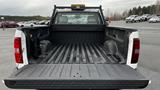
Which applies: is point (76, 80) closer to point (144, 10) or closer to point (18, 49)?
point (18, 49)

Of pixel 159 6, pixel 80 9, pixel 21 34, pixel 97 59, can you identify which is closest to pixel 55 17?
pixel 80 9

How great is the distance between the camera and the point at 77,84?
3.38 m

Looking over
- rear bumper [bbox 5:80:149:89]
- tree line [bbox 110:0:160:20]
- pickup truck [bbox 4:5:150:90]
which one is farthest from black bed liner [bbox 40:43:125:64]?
tree line [bbox 110:0:160:20]

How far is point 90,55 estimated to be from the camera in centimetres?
535

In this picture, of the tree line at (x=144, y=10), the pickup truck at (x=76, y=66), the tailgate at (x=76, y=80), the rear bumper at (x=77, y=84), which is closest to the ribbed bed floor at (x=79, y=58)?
the pickup truck at (x=76, y=66)

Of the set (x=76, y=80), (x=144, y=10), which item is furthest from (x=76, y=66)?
(x=144, y=10)

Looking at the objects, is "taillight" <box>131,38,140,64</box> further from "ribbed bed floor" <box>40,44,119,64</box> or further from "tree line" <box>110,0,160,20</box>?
"tree line" <box>110,0,160,20</box>

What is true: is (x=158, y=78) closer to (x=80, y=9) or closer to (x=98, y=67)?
(x=98, y=67)

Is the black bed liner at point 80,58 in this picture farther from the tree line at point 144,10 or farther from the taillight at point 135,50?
the tree line at point 144,10

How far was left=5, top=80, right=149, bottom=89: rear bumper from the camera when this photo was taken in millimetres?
3361

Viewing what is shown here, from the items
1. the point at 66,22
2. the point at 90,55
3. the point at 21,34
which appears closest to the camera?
the point at 21,34

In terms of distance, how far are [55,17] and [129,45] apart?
4048 millimetres

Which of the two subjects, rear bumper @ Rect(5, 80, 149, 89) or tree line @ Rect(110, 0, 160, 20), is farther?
tree line @ Rect(110, 0, 160, 20)

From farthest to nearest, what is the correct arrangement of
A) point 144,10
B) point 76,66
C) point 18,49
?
1. point 144,10
2. point 76,66
3. point 18,49
